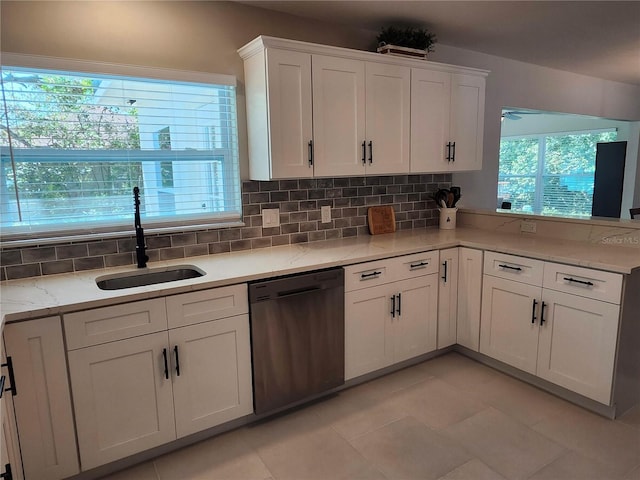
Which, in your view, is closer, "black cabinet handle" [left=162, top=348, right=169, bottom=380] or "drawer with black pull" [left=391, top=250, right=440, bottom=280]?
"black cabinet handle" [left=162, top=348, right=169, bottom=380]

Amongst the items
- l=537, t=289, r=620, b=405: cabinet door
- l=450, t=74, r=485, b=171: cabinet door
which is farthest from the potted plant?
l=537, t=289, r=620, b=405: cabinet door

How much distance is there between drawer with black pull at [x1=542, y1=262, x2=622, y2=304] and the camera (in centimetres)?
218

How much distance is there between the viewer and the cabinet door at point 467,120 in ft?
10.4

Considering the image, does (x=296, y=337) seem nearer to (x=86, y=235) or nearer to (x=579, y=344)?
(x=86, y=235)

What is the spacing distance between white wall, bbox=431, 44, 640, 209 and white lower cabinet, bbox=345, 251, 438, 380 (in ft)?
4.44

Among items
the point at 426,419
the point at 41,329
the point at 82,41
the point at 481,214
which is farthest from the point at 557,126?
the point at 41,329

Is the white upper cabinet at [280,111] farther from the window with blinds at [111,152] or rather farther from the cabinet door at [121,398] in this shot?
the cabinet door at [121,398]

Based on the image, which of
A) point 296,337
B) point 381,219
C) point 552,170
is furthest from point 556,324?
point 552,170

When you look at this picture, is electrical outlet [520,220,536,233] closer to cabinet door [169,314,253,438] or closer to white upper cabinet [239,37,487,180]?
white upper cabinet [239,37,487,180]

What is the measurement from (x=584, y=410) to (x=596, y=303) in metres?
0.66

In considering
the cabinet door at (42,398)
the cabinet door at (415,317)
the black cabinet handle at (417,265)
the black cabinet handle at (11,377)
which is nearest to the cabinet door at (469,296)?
the cabinet door at (415,317)

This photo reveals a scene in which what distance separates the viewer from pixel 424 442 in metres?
2.17

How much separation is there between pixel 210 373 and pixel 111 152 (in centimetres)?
134

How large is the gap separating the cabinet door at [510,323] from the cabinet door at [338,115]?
1225mm
